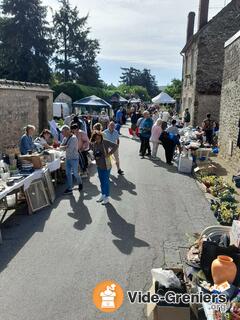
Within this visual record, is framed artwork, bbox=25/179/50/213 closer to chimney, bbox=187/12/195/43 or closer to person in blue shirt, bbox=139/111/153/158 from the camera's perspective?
person in blue shirt, bbox=139/111/153/158

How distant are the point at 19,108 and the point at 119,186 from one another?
6213 millimetres

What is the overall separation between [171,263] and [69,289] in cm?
176

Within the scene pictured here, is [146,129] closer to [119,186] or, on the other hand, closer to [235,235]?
[119,186]

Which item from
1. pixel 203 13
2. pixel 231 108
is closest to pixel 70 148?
pixel 231 108

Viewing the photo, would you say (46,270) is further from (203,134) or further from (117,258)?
(203,134)

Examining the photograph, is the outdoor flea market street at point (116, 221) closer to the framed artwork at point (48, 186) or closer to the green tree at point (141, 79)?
the framed artwork at point (48, 186)

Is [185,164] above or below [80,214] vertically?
above

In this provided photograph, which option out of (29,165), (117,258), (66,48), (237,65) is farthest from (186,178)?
(66,48)

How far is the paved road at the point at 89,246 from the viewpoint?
180 inches

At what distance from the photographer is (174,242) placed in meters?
6.49

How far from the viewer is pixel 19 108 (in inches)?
548

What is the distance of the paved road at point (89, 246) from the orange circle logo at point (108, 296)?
0.09 metres

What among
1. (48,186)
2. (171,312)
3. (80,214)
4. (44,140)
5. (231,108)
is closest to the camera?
(171,312)

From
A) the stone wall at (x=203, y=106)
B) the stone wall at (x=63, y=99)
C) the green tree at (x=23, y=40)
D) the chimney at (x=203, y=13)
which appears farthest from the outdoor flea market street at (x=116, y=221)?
the green tree at (x=23, y=40)
